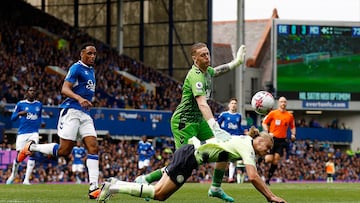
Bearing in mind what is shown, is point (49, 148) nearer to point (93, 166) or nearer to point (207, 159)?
point (93, 166)

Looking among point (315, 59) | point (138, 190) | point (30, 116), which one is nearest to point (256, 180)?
point (138, 190)

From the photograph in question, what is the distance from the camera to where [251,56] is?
63344 mm

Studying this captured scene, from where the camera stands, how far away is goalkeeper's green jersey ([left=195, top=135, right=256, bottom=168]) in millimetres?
10156

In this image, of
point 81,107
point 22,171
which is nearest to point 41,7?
point 22,171

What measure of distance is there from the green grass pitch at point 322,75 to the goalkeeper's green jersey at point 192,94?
38.1m

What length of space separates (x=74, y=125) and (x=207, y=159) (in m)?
4.61

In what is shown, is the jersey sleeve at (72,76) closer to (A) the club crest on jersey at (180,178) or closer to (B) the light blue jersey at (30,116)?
(A) the club crest on jersey at (180,178)

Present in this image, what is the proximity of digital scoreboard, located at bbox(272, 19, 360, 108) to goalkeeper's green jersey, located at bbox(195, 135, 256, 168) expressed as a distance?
40.4 meters

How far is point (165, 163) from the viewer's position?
40.1 m

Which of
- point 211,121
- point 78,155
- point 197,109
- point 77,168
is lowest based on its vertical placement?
point 77,168

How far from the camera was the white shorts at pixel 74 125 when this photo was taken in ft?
47.4

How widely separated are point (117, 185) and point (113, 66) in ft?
131

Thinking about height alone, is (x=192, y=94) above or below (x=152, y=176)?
above

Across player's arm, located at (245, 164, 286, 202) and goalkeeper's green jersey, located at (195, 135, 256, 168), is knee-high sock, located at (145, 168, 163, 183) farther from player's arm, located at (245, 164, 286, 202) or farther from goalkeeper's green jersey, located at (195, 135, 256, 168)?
player's arm, located at (245, 164, 286, 202)
